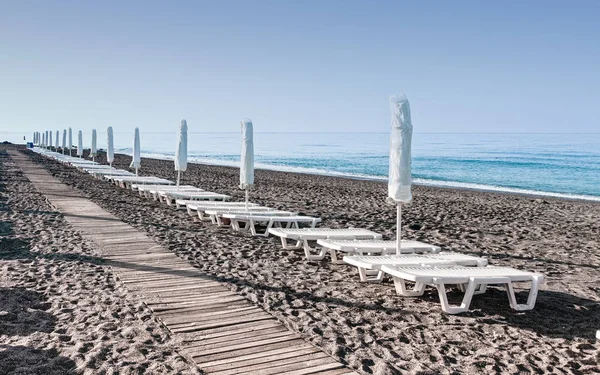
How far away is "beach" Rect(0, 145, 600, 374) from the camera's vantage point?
359cm

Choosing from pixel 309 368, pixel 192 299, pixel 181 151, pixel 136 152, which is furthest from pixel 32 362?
pixel 136 152

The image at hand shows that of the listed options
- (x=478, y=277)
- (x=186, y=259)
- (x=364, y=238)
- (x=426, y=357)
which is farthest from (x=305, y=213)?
(x=426, y=357)

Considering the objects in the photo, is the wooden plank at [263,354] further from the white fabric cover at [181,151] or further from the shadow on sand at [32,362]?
the white fabric cover at [181,151]

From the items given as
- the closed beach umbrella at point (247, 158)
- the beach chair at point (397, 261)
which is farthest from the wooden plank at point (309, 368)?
the closed beach umbrella at point (247, 158)

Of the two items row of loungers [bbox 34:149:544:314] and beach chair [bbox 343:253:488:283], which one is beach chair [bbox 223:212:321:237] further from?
beach chair [bbox 343:253:488:283]

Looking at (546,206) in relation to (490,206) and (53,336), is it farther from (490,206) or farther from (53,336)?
Answer: (53,336)

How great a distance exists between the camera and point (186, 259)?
6.44 meters

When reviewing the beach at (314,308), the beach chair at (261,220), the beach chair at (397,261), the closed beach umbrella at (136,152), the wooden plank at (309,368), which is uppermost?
the closed beach umbrella at (136,152)

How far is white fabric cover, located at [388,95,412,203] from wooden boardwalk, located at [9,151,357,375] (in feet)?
6.43

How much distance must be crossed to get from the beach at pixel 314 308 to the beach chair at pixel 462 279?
0.10 m

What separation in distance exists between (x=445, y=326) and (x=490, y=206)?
11122 millimetres

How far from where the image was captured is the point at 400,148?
17.8 feet

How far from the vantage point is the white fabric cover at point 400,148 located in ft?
17.7

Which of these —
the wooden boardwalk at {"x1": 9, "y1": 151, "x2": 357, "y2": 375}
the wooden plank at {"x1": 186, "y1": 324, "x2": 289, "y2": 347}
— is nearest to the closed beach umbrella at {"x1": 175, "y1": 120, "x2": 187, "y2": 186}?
the wooden boardwalk at {"x1": 9, "y1": 151, "x2": 357, "y2": 375}
